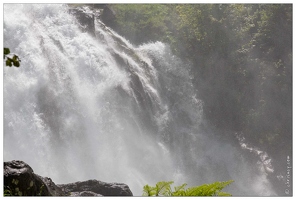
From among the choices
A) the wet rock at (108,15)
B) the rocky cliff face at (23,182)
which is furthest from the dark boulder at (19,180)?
the wet rock at (108,15)

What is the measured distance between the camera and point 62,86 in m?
11.0

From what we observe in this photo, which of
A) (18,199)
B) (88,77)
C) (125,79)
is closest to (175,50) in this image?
(125,79)

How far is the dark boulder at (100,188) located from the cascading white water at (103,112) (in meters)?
3.76

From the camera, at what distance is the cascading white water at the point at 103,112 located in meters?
10.3

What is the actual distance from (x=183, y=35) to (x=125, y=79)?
177 cm

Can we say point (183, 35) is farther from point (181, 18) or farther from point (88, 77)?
point (88, 77)

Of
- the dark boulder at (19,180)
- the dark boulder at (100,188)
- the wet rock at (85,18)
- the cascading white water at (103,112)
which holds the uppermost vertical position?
the wet rock at (85,18)

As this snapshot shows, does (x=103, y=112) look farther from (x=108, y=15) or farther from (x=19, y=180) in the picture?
(x=19, y=180)

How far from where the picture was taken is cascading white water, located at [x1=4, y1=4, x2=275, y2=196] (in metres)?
10.3

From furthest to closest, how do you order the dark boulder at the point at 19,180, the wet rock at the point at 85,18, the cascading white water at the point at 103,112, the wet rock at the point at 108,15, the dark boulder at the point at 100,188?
the wet rock at the point at 85,18 → the wet rock at the point at 108,15 → the cascading white water at the point at 103,112 → the dark boulder at the point at 100,188 → the dark boulder at the point at 19,180

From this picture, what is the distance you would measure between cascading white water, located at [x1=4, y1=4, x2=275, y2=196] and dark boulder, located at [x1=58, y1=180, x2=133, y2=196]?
12.3ft

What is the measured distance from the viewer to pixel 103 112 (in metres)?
11.1

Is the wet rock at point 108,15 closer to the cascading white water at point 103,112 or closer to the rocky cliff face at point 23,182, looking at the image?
the cascading white water at point 103,112

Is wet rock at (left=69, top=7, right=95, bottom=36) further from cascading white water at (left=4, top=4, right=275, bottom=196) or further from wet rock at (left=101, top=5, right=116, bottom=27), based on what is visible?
wet rock at (left=101, top=5, right=116, bottom=27)
